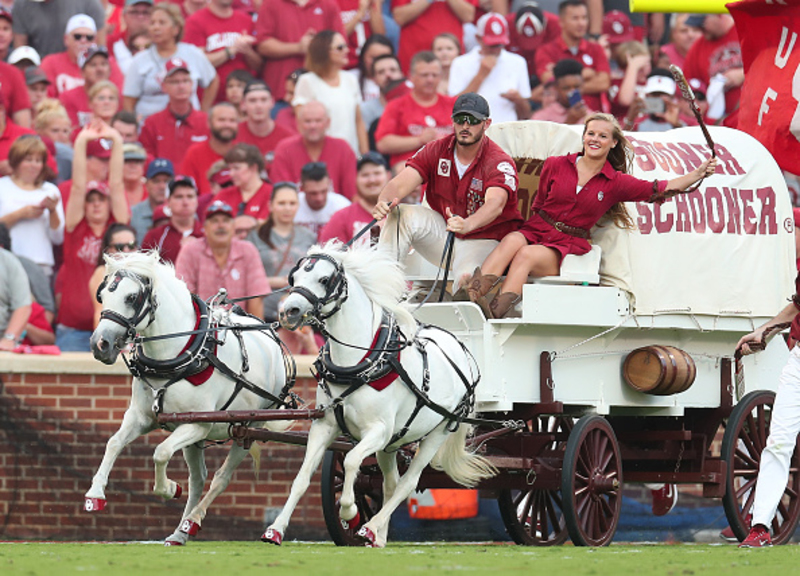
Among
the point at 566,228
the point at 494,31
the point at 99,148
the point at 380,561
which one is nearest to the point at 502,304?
the point at 566,228

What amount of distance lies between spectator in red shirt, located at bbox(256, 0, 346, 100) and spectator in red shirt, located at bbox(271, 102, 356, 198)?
116cm

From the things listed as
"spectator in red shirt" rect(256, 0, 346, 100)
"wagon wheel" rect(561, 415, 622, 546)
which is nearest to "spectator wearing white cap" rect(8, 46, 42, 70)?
"spectator in red shirt" rect(256, 0, 346, 100)

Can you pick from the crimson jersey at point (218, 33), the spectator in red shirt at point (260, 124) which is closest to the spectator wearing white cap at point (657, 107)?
the spectator in red shirt at point (260, 124)

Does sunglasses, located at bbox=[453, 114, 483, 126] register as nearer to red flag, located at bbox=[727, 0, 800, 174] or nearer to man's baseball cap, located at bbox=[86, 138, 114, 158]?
red flag, located at bbox=[727, 0, 800, 174]

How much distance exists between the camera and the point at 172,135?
14766 mm

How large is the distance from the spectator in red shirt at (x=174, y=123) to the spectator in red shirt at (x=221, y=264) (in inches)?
94.7

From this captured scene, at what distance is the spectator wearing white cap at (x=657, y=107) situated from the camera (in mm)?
14859

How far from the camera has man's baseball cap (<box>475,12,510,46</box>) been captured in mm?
15336

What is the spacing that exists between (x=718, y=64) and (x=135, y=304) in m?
9.82

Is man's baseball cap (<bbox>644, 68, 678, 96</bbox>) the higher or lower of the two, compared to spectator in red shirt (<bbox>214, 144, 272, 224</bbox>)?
higher

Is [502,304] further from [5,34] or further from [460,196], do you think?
[5,34]

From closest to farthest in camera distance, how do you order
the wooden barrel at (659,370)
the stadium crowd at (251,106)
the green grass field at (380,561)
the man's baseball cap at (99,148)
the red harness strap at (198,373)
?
the green grass field at (380,561), the red harness strap at (198,373), the wooden barrel at (659,370), the stadium crowd at (251,106), the man's baseball cap at (99,148)

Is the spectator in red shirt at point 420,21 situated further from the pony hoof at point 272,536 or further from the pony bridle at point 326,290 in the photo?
the pony hoof at point 272,536

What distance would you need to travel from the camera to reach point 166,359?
8305 millimetres
